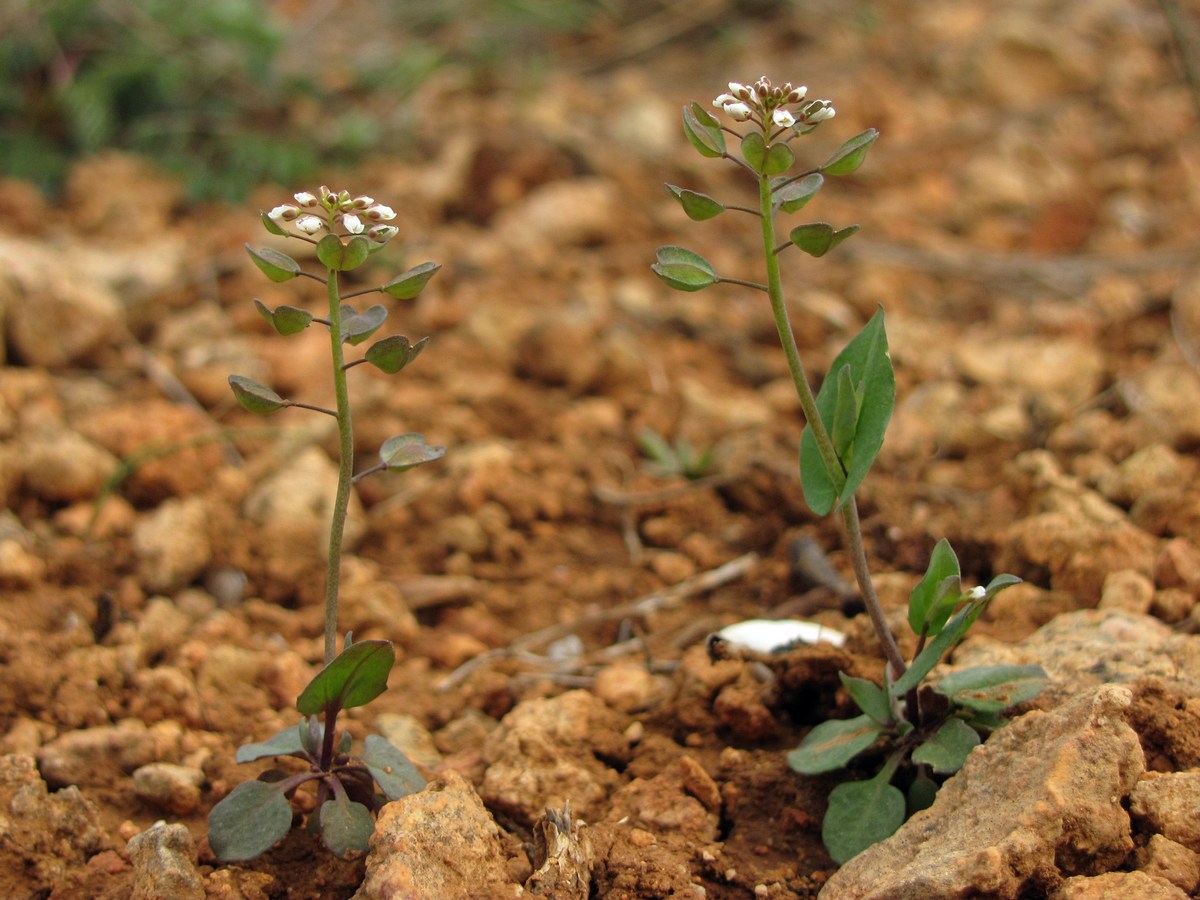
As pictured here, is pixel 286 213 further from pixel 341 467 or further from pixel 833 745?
pixel 833 745

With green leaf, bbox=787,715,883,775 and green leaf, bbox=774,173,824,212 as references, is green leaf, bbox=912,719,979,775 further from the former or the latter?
green leaf, bbox=774,173,824,212

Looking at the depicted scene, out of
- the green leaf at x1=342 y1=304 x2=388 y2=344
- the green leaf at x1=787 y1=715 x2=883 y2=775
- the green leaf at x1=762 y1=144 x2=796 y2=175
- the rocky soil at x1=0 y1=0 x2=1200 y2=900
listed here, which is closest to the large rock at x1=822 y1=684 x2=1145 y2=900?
the rocky soil at x1=0 y1=0 x2=1200 y2=900

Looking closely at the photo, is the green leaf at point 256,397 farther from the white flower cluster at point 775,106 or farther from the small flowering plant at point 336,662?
the white flower cluster at point 775,106

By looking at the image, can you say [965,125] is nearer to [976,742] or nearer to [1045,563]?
[1045,563]

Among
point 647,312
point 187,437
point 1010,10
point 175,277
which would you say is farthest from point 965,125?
point 187,437

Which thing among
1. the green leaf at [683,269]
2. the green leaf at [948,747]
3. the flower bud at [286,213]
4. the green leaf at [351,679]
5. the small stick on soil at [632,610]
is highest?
the flower bud at [286,213]

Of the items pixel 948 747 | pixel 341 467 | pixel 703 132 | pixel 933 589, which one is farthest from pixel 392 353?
pixel 948 747

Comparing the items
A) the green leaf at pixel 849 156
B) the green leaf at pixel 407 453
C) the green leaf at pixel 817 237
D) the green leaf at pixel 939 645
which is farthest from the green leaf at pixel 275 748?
the green leaf at pixel 849 156
